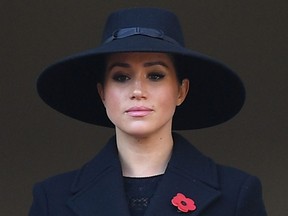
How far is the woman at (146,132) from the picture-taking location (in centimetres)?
232

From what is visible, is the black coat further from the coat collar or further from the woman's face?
the woman's face

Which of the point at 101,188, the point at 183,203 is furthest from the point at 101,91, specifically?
the point at 183,203

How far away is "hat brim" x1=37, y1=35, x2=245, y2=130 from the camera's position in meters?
2.35

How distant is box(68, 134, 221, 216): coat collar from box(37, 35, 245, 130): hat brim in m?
0.14

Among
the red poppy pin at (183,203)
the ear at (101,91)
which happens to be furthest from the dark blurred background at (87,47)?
the red poppy pin at (183,203)

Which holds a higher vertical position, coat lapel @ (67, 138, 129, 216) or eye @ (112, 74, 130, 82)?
eye @ (112, 74, 130, 82)

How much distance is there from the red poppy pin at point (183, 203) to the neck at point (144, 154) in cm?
9

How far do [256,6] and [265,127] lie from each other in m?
0.47

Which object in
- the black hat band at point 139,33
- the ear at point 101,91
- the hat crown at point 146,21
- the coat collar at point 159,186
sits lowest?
the coat collar at point 159,186

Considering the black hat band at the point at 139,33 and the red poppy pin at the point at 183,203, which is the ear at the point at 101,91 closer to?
the black hat band at the point at 139,33

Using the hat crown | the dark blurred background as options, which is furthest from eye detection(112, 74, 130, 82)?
the dark blurred background

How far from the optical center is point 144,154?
2.40 meters

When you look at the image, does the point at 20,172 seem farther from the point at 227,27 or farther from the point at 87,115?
the point at 87,115

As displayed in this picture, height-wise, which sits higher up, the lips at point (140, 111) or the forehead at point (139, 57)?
the forehead at point (139, 57)
